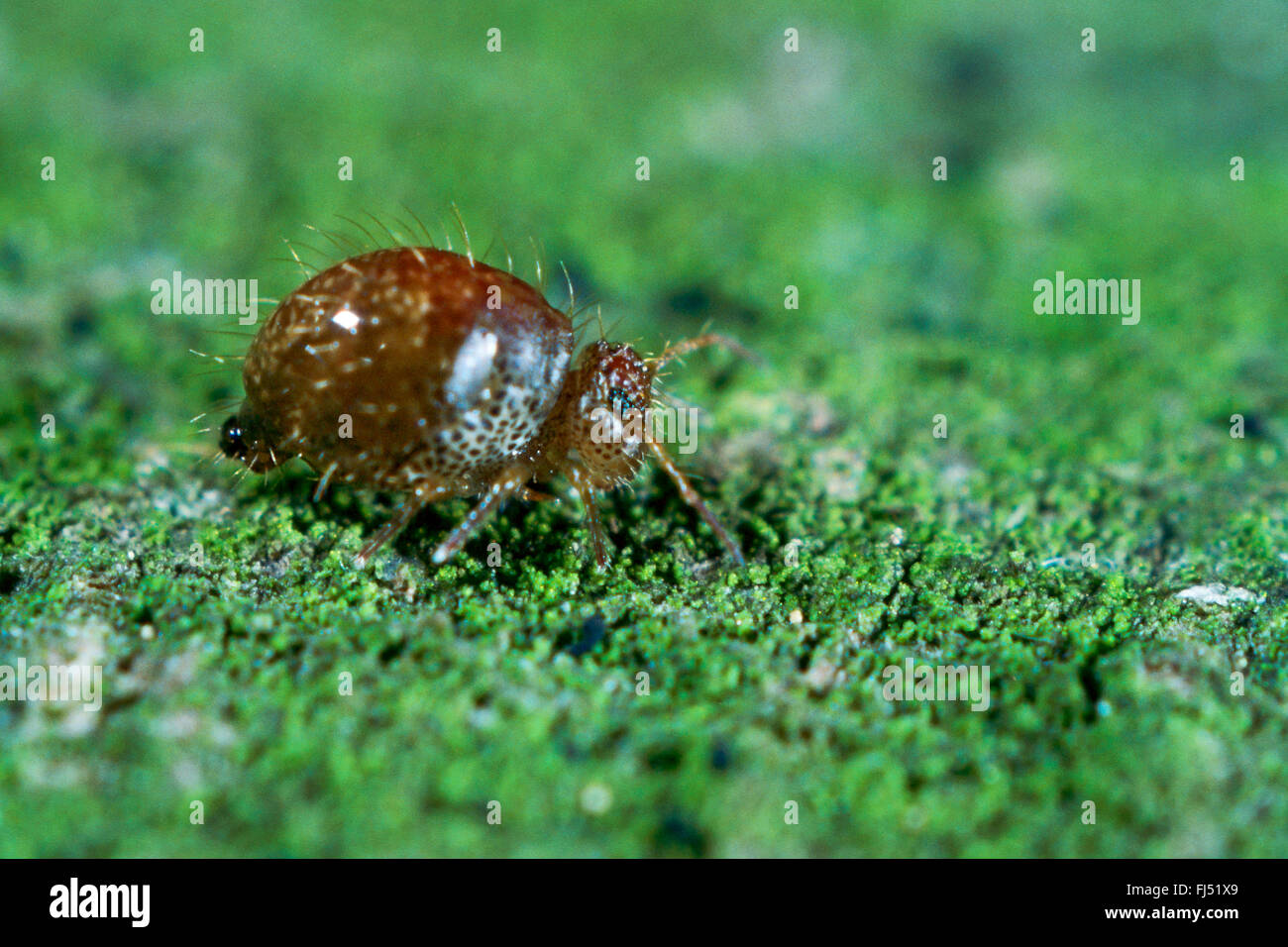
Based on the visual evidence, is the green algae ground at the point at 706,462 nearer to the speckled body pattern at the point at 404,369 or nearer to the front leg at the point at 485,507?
the front leg at the point at 485,507

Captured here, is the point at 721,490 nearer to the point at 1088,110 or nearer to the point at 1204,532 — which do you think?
the point at 1204,532

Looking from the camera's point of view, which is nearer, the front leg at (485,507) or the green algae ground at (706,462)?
the green algae ground at (706,462)

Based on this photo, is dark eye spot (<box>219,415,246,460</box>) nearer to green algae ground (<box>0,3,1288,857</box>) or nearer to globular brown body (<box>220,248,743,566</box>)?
globular brown body (<box>220,248,743,566</box>)

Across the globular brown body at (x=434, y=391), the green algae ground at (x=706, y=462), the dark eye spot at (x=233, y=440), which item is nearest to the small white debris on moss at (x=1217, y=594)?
the green algae ground at (x=706, y=462)

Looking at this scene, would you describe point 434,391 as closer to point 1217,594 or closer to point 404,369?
point 404,369

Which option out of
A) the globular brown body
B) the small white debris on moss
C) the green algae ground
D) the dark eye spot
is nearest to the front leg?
the globular brown body

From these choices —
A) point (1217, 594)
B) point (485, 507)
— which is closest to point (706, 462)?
point (485, 507)
